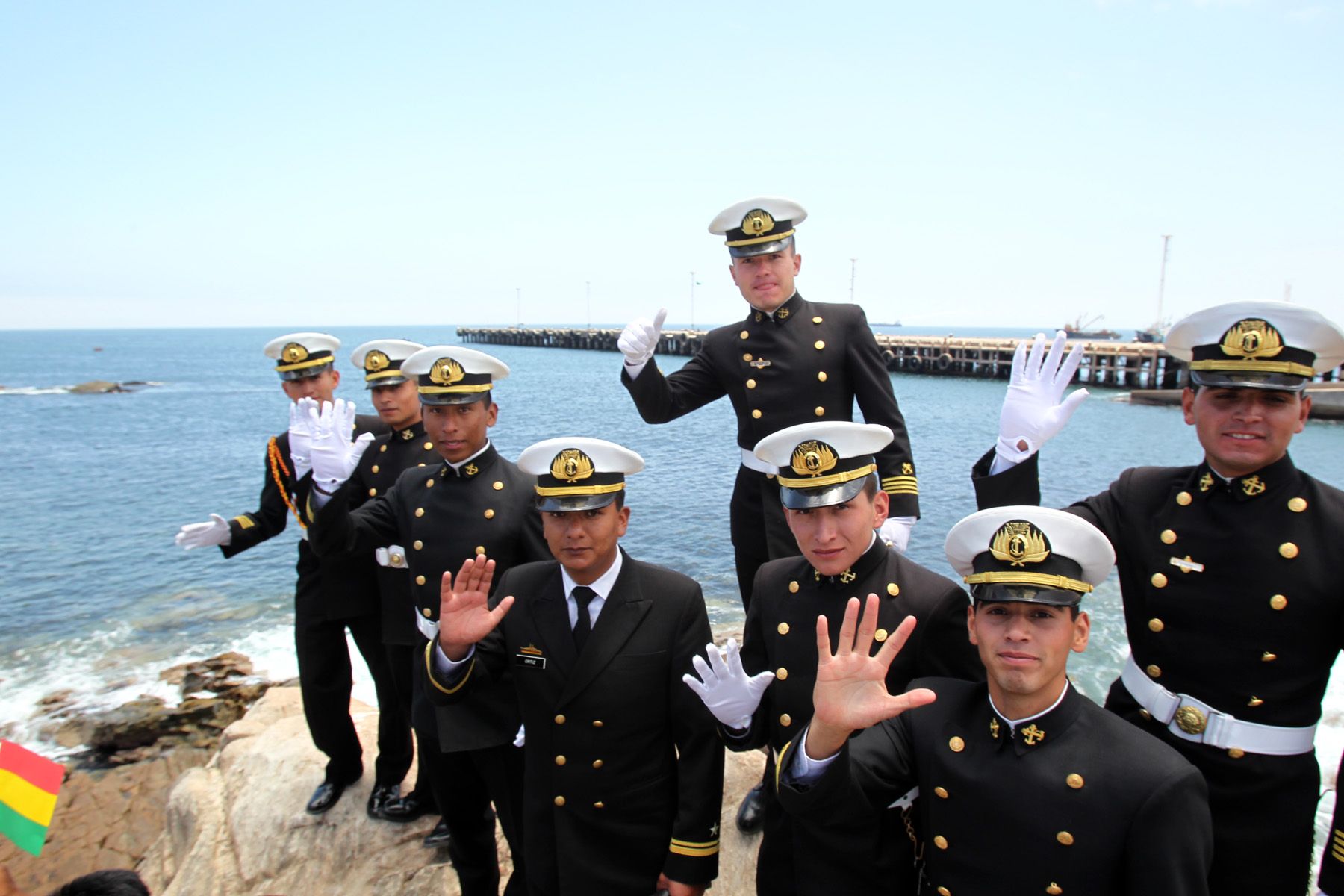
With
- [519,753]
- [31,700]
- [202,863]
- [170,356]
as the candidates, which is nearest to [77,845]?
[202,863]

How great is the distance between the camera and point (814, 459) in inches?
121

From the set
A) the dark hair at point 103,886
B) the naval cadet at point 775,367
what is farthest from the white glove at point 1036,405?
the dark hair at point 103,886

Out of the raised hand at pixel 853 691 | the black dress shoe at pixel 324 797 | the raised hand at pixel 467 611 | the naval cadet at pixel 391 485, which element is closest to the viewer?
the raised hand at pixel 853 691

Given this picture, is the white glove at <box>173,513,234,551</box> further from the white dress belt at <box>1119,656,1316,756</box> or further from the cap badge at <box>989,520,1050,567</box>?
the white dress belt at <box>1119,656,1316,756</box>

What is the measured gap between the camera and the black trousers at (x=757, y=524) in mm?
4371

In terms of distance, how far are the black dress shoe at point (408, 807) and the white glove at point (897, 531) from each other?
13.9 feet

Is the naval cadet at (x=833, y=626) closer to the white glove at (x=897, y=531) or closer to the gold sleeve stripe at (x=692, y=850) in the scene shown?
the gold sleeve stripe at (x=692, y=850)

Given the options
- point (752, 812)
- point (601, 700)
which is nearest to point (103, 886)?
point (601, 700)

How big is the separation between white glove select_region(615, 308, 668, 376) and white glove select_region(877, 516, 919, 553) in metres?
1.61

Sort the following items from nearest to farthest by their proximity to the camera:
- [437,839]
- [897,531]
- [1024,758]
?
[1024,758], [897,531], [437,839]

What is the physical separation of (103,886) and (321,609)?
3.31m

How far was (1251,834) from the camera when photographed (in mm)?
2803

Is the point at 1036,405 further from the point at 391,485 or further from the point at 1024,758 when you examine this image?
the point at 391,485

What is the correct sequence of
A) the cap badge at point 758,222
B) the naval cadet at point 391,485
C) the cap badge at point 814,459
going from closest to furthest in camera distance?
the cap badge at point 814,459 → the cap badge at point 758,222 → the naval cadet at point 391,485
